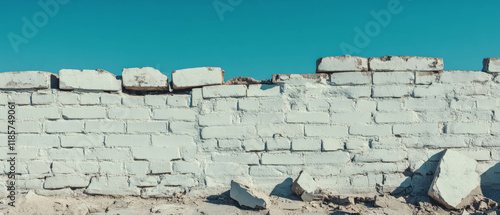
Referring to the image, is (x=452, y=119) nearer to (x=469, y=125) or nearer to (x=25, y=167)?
(x=469, y=125)

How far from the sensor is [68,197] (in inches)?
137

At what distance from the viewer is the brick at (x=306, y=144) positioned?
3.41 metres

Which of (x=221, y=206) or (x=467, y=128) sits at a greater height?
(x=467, y=128)

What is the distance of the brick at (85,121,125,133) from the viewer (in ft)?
11.4

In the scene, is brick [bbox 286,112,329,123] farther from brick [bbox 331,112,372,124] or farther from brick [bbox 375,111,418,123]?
brick [bbox 375,111,418,123]

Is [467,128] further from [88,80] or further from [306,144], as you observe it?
[88,80]

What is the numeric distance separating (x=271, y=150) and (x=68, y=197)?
212 cm

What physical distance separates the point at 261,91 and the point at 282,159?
712 millimetres

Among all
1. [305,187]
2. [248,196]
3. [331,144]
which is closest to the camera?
[248,196]

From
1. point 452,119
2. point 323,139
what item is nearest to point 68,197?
point 323,139

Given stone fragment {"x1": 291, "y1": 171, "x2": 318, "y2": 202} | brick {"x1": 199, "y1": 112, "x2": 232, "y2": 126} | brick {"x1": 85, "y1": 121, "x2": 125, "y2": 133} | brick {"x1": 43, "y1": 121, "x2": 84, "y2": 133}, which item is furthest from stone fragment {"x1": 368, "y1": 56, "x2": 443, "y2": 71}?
brick {"x1": 43, "y1": 121, "x2": 84, "y2": 133}

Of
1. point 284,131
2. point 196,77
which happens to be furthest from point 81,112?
point 284,131

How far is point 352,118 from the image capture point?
3430mm

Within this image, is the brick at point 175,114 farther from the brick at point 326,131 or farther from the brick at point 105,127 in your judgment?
the brick at point 326,131
